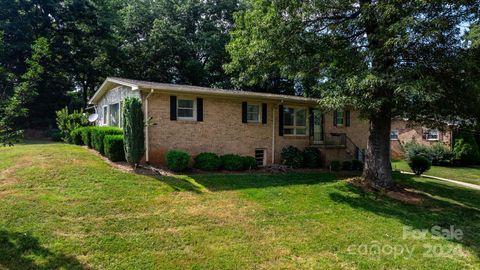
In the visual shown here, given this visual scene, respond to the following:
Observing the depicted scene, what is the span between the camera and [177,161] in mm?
10672

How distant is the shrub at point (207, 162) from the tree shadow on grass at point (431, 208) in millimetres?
4322

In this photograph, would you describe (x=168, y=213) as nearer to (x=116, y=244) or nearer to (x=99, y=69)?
(x=116, y=244)

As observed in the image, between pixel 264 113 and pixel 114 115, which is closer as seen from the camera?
pixel 264 113

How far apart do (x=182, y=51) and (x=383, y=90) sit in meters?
22.3

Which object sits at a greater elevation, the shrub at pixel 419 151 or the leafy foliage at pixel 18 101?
the leafy foliage at pixel 18 101

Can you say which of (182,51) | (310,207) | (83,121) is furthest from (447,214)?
(182,51)

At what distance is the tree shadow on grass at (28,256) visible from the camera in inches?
185

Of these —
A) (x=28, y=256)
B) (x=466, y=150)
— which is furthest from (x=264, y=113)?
(x=466, y=150)

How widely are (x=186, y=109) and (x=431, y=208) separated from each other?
8946 mm

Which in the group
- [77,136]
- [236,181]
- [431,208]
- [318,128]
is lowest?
[431,208]

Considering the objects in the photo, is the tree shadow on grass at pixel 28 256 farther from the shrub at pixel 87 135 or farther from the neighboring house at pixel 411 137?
the neighboring house at pixel 411 137

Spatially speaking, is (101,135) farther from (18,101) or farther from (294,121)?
(294,121)

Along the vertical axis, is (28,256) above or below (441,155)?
below

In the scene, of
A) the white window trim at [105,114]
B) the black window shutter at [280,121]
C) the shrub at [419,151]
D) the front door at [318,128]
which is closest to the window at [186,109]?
the black window shutter at [280,121]
